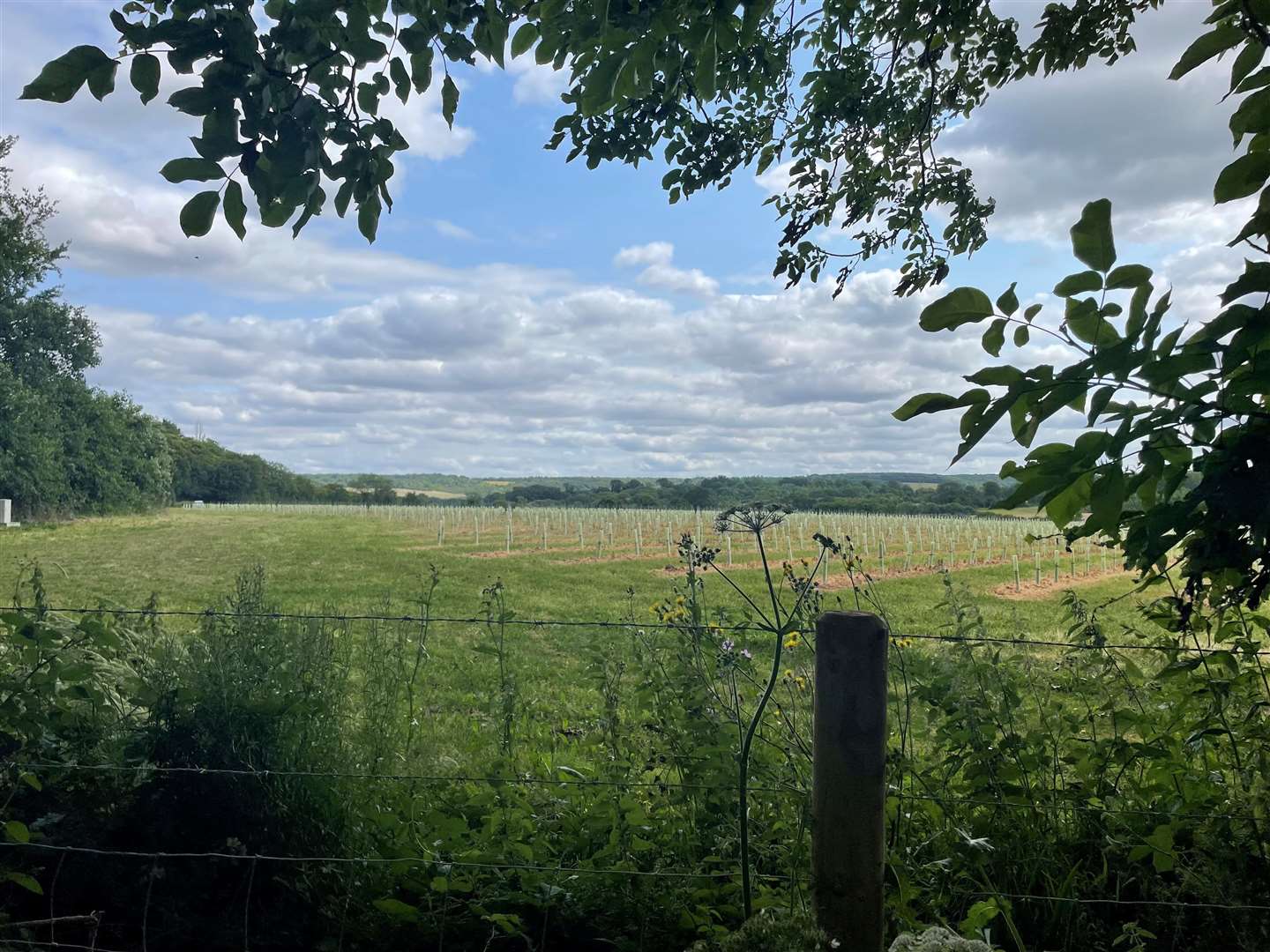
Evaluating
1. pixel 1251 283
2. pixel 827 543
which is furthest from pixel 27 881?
pixel 1251 283

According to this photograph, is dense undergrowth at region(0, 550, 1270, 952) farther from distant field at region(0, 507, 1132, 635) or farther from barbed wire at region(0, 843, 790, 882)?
distant field at region(0, 507, 1132, 635)

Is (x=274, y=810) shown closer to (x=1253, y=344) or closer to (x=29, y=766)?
(x=29, y=766)

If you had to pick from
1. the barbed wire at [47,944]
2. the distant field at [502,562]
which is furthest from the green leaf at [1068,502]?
the barbed wire at [47,944]

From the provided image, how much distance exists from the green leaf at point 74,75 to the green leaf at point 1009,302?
1.93 m

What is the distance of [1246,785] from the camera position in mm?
2533

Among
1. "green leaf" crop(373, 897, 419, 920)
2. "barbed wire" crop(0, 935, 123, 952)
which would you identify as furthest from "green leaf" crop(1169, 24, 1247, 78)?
"barbed wire" crop(0, 935, 123, 952)

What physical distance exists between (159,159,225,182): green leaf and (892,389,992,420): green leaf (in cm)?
161

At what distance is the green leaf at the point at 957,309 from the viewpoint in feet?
4.84

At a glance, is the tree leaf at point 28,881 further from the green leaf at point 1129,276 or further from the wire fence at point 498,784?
the green leaf at point 1129,276

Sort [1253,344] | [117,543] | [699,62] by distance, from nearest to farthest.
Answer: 1. [1253,344]
2. [699,62]
3. [117,543]

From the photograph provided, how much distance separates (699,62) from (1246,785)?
268cm

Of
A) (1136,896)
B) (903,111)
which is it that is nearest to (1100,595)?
(903,111)

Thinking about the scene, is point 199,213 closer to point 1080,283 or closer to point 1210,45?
point 1080,283

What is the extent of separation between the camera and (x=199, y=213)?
1888mm
